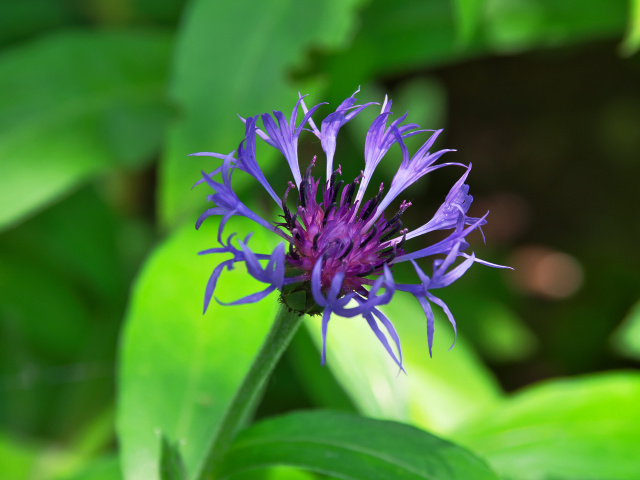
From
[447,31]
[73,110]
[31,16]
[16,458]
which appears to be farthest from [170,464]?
[31,16]

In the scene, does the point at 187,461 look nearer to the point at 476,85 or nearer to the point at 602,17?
the point at 602,17

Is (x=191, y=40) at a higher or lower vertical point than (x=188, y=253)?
higher

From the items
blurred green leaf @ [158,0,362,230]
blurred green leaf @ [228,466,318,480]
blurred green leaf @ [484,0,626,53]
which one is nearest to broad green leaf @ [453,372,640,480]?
blurred green leaf @ [228,466,318,480]

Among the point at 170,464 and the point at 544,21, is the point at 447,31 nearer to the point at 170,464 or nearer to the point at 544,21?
the point at 544,21

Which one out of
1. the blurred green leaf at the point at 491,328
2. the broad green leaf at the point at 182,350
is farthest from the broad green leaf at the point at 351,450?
the blurred green leaf at the point at 491,328

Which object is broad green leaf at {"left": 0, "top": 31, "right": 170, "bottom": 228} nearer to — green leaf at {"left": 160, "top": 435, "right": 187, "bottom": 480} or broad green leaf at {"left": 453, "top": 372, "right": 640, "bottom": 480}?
green leaf at {"left": 160, "top": 435, "right": 187, "bottom": 480}

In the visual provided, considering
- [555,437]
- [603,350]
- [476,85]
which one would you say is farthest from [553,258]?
[555,437]
